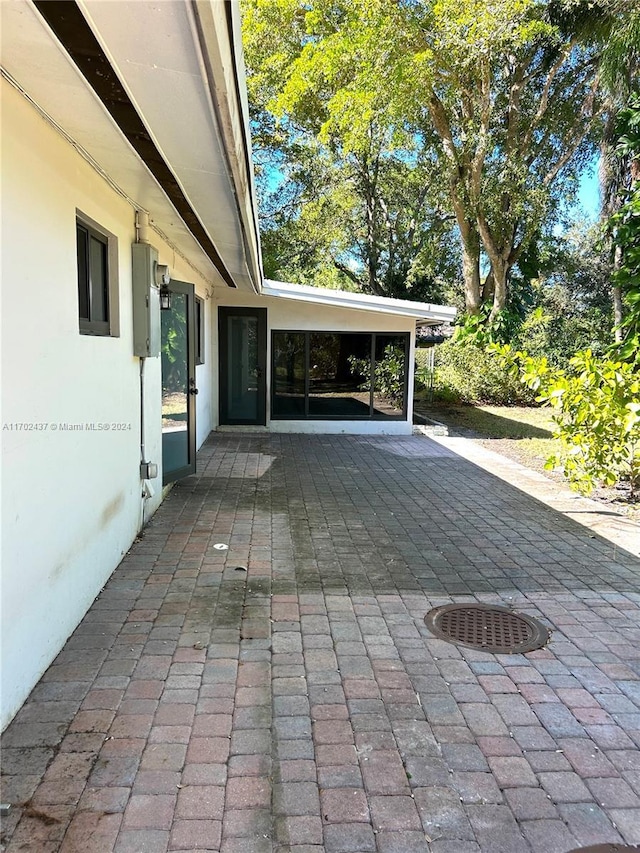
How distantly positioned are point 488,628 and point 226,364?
8.95 m

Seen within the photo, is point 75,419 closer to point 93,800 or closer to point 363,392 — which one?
point 93,800

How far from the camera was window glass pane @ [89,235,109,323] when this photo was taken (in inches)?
165

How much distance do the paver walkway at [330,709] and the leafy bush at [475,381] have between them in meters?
11.9

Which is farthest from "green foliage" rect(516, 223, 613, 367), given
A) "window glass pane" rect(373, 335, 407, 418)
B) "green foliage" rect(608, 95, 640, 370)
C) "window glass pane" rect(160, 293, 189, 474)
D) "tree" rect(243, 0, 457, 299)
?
"window glass pane" rect(160, 293, 189, 474)

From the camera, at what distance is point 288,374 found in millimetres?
11695

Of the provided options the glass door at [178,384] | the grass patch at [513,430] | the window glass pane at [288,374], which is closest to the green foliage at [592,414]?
the grass patch at [513,430]

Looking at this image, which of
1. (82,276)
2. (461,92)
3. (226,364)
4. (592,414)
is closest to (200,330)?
(226,364)

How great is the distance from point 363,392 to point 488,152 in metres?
8.11

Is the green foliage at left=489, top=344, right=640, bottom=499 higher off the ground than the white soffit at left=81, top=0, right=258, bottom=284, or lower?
lower

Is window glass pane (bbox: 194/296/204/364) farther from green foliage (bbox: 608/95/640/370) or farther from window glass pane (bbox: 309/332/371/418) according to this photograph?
green foliage (bbox: 608/95/640/370)

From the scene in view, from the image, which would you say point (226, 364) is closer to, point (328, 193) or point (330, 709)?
point (330, 709)

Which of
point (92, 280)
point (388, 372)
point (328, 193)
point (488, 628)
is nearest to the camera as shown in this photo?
point (488, 628)

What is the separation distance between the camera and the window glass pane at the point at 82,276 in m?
3.87

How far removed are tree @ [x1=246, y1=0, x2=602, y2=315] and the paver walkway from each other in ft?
38.0
